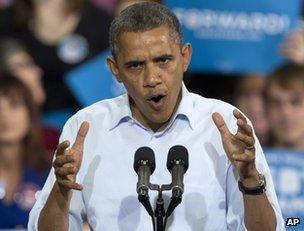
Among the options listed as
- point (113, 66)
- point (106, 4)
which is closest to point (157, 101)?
point (113, 66)

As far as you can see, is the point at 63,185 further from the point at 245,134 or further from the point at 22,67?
the point at 22,67

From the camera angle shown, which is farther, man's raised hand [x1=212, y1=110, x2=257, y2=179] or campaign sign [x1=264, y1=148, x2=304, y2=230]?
campaign sign [x1=264, y1=148, x2=304, y2=230]

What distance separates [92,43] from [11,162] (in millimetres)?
850

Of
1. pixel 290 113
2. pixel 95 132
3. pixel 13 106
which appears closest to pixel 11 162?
pixel 13 106

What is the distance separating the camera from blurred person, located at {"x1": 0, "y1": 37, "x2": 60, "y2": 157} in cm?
501

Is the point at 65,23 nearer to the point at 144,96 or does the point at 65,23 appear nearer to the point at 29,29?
the point at 29,29

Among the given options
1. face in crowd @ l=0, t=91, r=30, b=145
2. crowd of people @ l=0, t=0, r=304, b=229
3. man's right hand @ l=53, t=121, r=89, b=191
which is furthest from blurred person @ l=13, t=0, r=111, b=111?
man's right hand @ l=53, t=121, r=89, b=191

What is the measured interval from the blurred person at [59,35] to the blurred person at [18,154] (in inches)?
5.7

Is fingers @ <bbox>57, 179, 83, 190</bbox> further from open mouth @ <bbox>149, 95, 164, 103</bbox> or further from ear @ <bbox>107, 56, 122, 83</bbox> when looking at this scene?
ear @ <bbox>107, 56, 122, 83</bbox>

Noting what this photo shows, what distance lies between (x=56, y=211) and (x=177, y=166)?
41 cm

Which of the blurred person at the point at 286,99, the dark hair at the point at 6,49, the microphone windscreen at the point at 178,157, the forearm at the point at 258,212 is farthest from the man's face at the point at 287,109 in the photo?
the microphone windscreen at the point at 178,157

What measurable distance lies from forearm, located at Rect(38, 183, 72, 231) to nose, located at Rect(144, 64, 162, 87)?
0.38 meters

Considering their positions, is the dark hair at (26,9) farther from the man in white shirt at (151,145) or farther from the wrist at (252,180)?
the wrist at (252,180)

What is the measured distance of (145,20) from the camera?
8.07 feet
